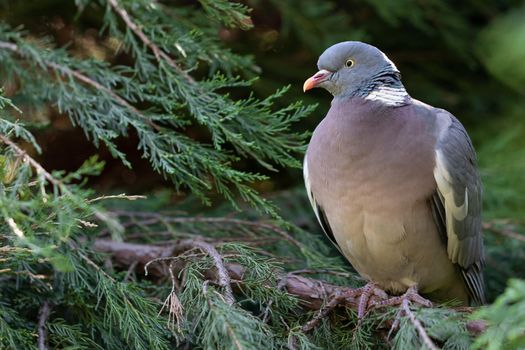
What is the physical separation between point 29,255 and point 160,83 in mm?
1002

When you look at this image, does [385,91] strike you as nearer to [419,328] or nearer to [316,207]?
[316,207]

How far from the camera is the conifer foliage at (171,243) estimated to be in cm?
192

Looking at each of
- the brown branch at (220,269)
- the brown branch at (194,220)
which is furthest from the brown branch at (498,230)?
the brown branch at (220,269)

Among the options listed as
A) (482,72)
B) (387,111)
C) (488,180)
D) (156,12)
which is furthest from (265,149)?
(482,72)

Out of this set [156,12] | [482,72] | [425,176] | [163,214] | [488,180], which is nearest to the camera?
[425,176]

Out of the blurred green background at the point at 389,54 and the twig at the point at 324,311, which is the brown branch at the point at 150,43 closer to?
the blurred green background at the point at 389,54

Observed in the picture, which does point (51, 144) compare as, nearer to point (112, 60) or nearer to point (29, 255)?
point (112, 60)

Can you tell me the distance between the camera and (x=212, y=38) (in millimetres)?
→ 3002

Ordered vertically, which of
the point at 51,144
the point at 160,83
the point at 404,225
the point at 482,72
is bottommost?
the point at 51,144

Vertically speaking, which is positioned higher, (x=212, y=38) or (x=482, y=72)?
(x=212, y=38)

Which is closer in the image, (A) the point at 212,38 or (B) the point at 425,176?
(B) the point at 425,176

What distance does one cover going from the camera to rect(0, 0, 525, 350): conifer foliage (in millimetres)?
→ 1917

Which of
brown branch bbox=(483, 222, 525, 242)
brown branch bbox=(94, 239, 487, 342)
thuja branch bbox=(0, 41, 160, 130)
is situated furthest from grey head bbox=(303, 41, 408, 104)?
brown branch bbox=(483, 222, 525, 242)

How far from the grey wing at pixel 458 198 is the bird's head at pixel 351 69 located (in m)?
0.27
